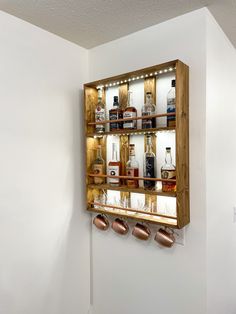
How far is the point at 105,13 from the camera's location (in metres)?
1.34

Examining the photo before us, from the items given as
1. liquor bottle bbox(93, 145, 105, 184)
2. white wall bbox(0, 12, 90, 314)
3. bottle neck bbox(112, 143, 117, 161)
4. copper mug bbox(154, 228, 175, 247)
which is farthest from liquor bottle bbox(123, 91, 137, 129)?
copper mug bbox(154, 228, 175, 247)

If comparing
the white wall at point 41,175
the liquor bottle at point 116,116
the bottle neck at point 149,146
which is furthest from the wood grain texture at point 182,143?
the white wall at point 41,175

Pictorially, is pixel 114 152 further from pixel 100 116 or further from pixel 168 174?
pixel 168 174

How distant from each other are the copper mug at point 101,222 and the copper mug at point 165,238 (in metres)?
0.43

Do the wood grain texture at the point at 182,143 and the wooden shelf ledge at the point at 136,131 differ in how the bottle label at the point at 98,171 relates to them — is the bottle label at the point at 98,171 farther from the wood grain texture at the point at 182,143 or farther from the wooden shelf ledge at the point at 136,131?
the wood grain texture at the point at 182,143

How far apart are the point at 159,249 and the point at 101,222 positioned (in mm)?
452

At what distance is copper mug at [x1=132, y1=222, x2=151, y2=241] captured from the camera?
57.7 inches

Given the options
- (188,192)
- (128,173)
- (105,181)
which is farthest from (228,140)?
(105,181)

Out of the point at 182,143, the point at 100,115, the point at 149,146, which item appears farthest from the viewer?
the point at 100,115

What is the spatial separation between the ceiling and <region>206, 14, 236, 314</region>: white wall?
0.09 meters

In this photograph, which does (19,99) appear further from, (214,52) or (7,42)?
(214,52)

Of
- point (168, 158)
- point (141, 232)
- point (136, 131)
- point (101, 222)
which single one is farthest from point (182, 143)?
point (101, 222)

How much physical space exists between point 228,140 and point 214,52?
0.60m

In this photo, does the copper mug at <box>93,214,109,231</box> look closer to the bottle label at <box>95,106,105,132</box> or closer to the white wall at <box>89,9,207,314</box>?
the white wall at <box>89,9,207,314</box>
